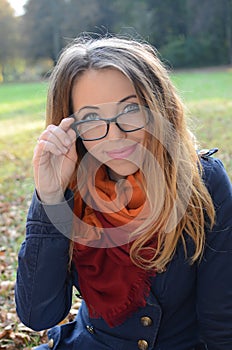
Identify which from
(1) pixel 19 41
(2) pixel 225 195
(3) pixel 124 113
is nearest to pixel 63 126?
(3) pixel 124 113

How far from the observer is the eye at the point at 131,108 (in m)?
1.56

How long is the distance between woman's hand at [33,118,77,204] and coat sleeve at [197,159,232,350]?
47cm

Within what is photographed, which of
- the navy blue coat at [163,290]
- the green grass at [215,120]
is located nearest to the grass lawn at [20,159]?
the green grass at [215,120]

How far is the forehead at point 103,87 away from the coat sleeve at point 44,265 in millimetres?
319

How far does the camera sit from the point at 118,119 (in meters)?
1.55

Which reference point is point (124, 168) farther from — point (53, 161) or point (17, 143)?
point (17, 143)

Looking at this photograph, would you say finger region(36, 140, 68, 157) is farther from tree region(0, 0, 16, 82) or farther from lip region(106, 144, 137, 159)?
tree region(0, 0, 16, 82)

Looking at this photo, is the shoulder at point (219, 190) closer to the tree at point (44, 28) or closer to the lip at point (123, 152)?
the lip at point (123, 152)

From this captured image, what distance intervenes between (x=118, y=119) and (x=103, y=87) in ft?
0.37

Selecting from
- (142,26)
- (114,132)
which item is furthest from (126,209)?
(142,26)

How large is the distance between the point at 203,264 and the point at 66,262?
0.46 metres

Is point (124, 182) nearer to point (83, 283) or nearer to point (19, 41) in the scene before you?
point (83, 283)

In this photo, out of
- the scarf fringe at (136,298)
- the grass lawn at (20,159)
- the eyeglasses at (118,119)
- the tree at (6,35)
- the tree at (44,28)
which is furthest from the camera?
the tree at (6,35)

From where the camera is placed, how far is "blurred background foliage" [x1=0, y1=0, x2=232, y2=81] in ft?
117
